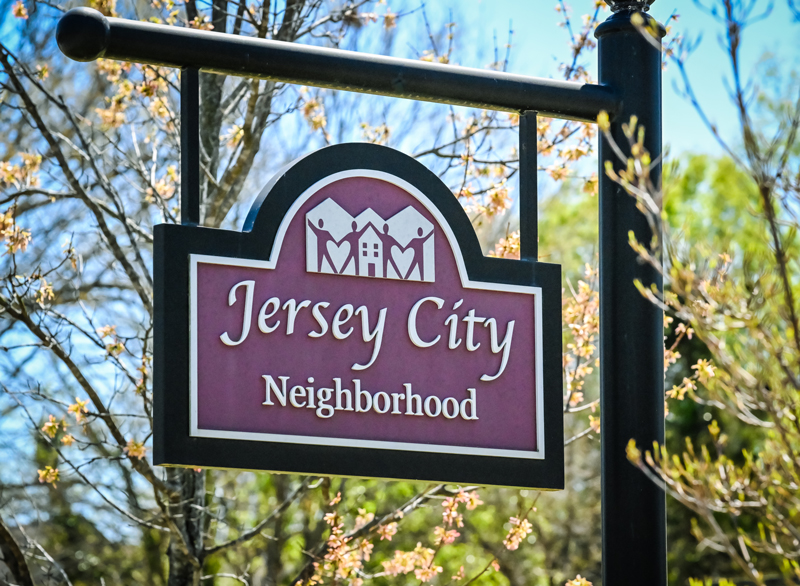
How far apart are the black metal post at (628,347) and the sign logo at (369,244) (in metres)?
0.56

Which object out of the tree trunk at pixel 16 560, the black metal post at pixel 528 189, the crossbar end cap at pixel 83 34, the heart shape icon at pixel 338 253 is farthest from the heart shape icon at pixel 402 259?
the tree trunk at pixel 16 560

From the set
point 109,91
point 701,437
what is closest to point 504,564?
point 701,437

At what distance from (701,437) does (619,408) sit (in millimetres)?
17502

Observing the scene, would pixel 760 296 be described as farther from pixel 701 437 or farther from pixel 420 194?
pixel 701 437

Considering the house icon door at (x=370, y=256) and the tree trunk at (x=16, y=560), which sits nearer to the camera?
the house icon door at (x=370, y=256)

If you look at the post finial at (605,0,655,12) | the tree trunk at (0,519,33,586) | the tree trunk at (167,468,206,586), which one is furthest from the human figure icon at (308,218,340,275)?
the tree trunk at (0,519,33,586)

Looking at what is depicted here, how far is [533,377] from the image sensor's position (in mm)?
2949

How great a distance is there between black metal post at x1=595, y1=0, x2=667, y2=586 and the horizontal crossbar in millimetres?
111

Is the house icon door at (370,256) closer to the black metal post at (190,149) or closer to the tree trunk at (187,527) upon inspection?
the black metal post at (190,149)

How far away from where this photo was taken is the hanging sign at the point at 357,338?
260 cm

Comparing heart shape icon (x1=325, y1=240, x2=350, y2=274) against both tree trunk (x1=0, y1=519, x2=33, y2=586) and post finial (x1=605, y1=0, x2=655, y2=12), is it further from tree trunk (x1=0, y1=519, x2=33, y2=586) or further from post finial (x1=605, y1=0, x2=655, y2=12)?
tree trunk (x1=0, y1=519, x2=33, y2=586)

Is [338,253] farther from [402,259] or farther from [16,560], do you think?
[16,560]

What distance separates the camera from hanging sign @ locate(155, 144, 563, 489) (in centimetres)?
260

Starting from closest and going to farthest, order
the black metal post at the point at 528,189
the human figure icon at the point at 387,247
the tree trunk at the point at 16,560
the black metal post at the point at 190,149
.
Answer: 1. the black metal post at the point at 190,149
2. the human figure icon at the point at 387,247
3. the black metal post at the point at 528,189
4. the tree trunk at the point at 16,560
